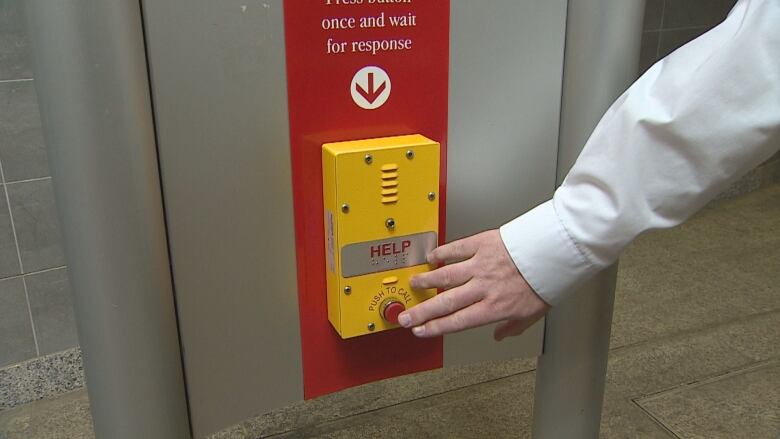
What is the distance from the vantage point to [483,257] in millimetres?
809

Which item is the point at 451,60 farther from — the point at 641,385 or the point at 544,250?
the point at 641,385

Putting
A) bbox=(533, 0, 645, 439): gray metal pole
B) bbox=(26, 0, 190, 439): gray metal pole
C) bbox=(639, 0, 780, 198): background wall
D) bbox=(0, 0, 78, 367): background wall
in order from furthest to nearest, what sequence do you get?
bbox=(639, 0, 780, 198): background wall < bbox=(0, 0, 78, 367): background wall < bbox=(533, 0, 645, 439): gray metal pole < bbox=(26, 0, 190, 439): gray metal pole

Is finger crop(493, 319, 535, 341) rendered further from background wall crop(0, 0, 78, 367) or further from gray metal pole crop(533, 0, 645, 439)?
background wall crop(0, 0, 78, 367)

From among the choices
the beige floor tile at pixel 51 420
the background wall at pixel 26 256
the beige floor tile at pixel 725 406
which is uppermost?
the background wall at pixel 26 256

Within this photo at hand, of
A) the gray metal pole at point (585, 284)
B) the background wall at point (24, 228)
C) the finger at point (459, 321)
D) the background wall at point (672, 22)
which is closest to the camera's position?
the finger at point (459, 321)

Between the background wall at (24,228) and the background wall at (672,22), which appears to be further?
the background wall at (672,22)

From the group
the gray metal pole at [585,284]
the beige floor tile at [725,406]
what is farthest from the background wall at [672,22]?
the gray metal pole at [585,284]

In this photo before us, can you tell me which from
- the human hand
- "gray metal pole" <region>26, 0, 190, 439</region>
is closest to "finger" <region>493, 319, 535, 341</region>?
the human hand

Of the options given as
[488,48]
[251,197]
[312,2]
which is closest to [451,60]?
[488,48]

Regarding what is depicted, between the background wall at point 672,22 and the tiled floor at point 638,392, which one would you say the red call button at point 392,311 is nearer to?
the tiled floor at point 638,392

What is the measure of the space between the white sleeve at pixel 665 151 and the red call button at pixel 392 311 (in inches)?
6.2

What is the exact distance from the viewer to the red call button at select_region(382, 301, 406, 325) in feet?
2.82

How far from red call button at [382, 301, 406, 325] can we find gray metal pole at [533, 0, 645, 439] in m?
0.29

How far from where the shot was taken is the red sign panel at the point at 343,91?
80cm
